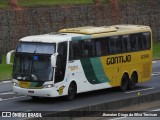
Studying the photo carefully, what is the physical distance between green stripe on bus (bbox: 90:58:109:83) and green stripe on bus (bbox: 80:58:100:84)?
0.66 feet

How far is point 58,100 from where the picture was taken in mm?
28125

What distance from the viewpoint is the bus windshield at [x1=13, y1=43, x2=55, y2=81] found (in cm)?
2648

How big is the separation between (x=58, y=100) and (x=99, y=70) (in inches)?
101

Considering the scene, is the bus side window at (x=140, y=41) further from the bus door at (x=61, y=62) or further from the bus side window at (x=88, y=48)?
the bus door at (x=61, y=62)

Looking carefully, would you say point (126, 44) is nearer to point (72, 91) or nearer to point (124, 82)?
point (124, 82)

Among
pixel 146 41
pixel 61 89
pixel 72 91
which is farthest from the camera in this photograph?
pixel 146 41

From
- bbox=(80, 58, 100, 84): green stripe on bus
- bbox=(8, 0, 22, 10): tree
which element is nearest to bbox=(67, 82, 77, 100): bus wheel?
bbox=(80, 58, 100, 84): green stripe on bus

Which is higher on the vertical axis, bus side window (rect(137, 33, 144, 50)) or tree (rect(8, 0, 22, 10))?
tree (rect(8, 0, 22, 10))

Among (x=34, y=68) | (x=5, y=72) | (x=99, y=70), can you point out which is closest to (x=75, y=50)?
(x=99, y=70)

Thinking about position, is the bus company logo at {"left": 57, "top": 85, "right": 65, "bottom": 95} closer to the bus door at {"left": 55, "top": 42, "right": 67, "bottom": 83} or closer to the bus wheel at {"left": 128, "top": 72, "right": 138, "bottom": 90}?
the bus door at {"left": 55, "top": 42, "right": 67, "bottom": 83}

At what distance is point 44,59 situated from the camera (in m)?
26.6

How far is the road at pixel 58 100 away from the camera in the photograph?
84.3 ft

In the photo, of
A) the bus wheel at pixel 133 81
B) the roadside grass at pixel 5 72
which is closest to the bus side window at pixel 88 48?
the bus wheel at pixel 133 81

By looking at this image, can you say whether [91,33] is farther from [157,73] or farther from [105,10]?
[105,10]
